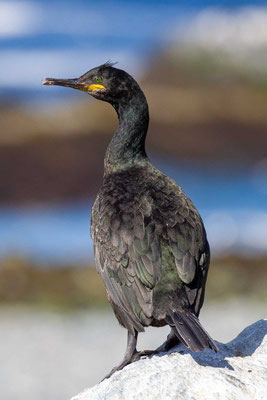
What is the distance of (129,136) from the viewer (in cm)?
686

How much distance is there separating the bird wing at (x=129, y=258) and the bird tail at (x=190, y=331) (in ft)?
0.56

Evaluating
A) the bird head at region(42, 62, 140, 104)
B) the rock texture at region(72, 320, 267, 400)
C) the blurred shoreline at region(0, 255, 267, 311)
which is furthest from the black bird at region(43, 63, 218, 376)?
the blurred shoreline at region(0, 255, 267, 311)

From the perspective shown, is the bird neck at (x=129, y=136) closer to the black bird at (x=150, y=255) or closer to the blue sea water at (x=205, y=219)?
the black bird at (x=150, y=255)

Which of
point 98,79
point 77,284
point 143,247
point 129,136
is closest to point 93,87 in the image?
point 98,79

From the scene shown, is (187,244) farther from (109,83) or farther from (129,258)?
(109,83)

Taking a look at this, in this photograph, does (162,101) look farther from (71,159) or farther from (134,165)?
(134,165)

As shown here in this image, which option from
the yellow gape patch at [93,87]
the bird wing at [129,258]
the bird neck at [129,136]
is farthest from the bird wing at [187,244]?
the yellow gape patch at [93,87]

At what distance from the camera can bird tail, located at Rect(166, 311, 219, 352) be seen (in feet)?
17.7

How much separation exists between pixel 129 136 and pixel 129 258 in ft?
3.98

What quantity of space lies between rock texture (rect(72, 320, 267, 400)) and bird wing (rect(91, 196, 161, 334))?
33cm

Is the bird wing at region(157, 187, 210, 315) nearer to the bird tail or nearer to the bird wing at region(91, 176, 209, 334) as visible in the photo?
the bird wing at region(91, 176, 209, 334)

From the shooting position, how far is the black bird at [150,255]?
575cm

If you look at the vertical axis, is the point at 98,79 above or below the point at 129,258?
above

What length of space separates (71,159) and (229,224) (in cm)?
746
